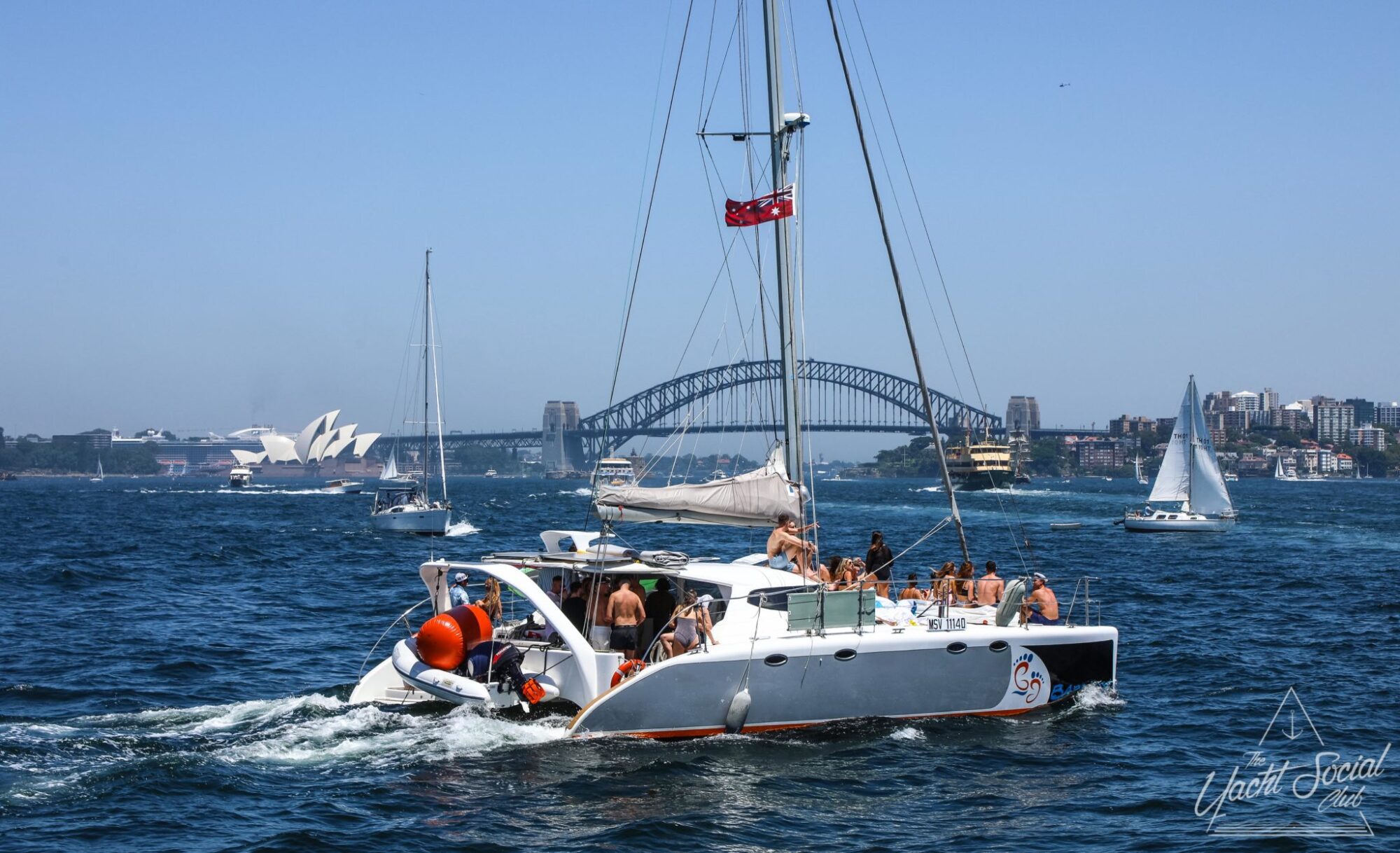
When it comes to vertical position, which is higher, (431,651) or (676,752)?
(431,651)

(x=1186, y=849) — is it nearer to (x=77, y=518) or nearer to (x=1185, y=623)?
(x=1185, y=623)

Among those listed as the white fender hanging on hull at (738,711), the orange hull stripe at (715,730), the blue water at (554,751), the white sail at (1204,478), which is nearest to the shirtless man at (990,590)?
the blue water at (554,751)

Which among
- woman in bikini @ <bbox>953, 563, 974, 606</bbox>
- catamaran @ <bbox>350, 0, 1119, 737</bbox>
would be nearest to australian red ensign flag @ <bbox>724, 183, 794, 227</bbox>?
catamaran @ <bbox>350, 0, 1119, 737</bbox>

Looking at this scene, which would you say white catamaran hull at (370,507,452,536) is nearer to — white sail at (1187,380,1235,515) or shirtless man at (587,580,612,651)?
white sail at (1187,380,1235,515)

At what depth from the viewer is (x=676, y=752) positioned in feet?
41.6

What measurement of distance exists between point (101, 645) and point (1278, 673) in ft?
56.0

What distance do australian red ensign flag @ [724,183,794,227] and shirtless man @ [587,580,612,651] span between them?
4.98 meters

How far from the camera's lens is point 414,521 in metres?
52.6

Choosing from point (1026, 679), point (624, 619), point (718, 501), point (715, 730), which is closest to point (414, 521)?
point (718, 501)

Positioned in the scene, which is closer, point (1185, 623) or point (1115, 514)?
point (1185, 623)

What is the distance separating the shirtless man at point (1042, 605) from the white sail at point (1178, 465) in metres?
45.5

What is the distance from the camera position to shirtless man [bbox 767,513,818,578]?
15242mm

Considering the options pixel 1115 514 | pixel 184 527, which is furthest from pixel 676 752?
pixel 1115 514

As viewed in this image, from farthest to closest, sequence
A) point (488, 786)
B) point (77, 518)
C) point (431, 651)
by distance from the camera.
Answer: point (77, 518) → point (431, 651) → point (488, 786)
